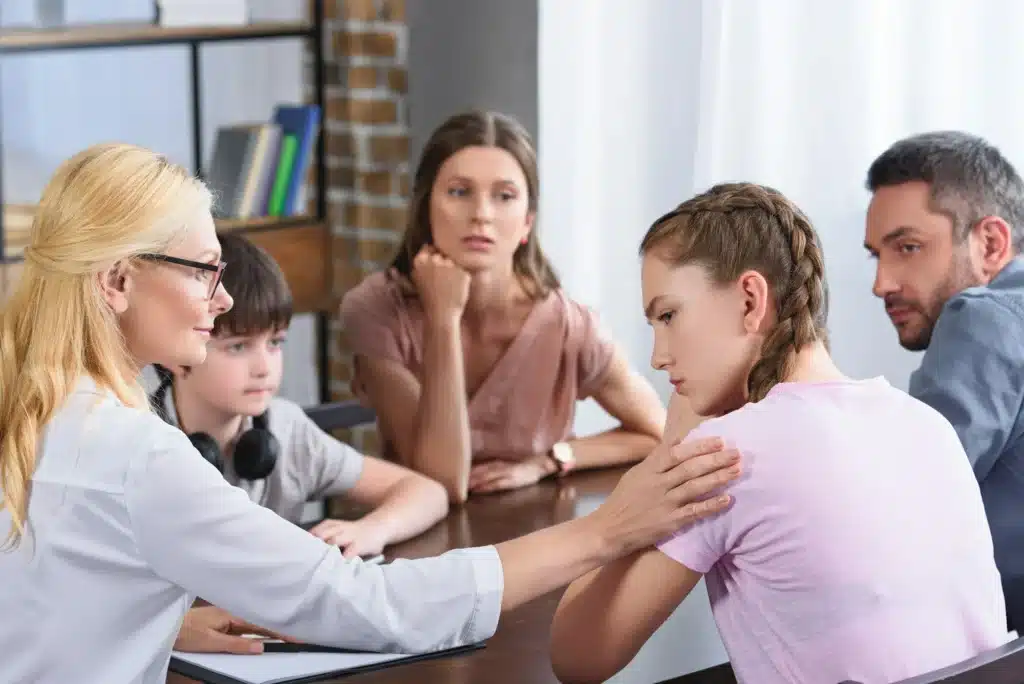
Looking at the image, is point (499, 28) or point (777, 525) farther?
point (499, 28)

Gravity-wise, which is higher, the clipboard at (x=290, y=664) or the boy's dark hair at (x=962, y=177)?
the boy's dark hair at (x=962, y=177)

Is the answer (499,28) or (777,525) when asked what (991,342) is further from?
(499,28)

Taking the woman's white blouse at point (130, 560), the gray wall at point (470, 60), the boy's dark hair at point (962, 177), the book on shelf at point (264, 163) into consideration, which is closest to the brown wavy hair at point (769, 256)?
the woman's white blouse at point (130, 560)

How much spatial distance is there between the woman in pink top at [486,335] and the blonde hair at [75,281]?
3.20ft

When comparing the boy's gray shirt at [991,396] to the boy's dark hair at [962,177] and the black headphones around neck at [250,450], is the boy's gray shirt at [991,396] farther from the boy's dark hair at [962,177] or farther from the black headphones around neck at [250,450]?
the black headphones around neck at [250,450]

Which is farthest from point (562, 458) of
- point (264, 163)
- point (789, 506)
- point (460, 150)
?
point (264, 163)

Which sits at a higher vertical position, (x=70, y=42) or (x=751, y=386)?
(x=70, y=42)

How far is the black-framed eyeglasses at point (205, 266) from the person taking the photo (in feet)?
4.68

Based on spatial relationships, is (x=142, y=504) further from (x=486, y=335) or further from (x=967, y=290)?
(x=486, y=335)

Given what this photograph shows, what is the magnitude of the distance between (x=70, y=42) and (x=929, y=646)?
2625 millimetres

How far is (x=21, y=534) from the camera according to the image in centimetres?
132

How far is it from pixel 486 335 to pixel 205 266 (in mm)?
1110

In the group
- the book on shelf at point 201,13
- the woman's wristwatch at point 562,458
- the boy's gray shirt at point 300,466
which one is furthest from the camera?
the book on shelf at point 201,13

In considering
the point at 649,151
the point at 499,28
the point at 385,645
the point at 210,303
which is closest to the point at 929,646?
the point at 385,645
